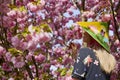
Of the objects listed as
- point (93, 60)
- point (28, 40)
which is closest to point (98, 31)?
point (93, 60)

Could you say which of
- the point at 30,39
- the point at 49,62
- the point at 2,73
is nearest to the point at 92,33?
the point at 30,39

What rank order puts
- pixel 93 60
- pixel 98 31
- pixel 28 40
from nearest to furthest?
pixel 93 60
pixel 98 31
pixel 28 40

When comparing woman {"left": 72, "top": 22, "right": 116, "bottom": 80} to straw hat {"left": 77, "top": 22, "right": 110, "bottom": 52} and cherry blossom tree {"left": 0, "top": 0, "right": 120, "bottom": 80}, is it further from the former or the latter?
cherry blossom tree {"left": 0, "top": 0, "right": 120, "bottom": 80}

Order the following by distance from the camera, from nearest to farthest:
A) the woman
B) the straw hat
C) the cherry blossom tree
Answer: the woman → the straw hat → the cherry blossom tree

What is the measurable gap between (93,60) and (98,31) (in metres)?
0.41

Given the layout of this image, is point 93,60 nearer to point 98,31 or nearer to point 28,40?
point 98,31

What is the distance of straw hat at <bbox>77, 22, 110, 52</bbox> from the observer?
13.0 feet

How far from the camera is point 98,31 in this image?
418 cm

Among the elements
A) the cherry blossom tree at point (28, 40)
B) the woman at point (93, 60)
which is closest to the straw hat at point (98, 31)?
the woman at point (93, 60)

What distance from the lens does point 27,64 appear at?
6605mm

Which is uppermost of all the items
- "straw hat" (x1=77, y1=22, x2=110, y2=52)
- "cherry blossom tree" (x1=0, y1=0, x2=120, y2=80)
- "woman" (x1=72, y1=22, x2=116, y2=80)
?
"straw hat" (x1=77, y1=22, x2=110, y2=52)

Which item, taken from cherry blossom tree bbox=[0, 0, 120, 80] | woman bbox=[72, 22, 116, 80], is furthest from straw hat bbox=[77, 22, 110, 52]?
cherry blossom tree bbox=[0, 0, 120, 80]

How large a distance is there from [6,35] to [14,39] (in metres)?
0.69

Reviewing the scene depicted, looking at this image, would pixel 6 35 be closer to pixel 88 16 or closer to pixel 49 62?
pixel 49 62
